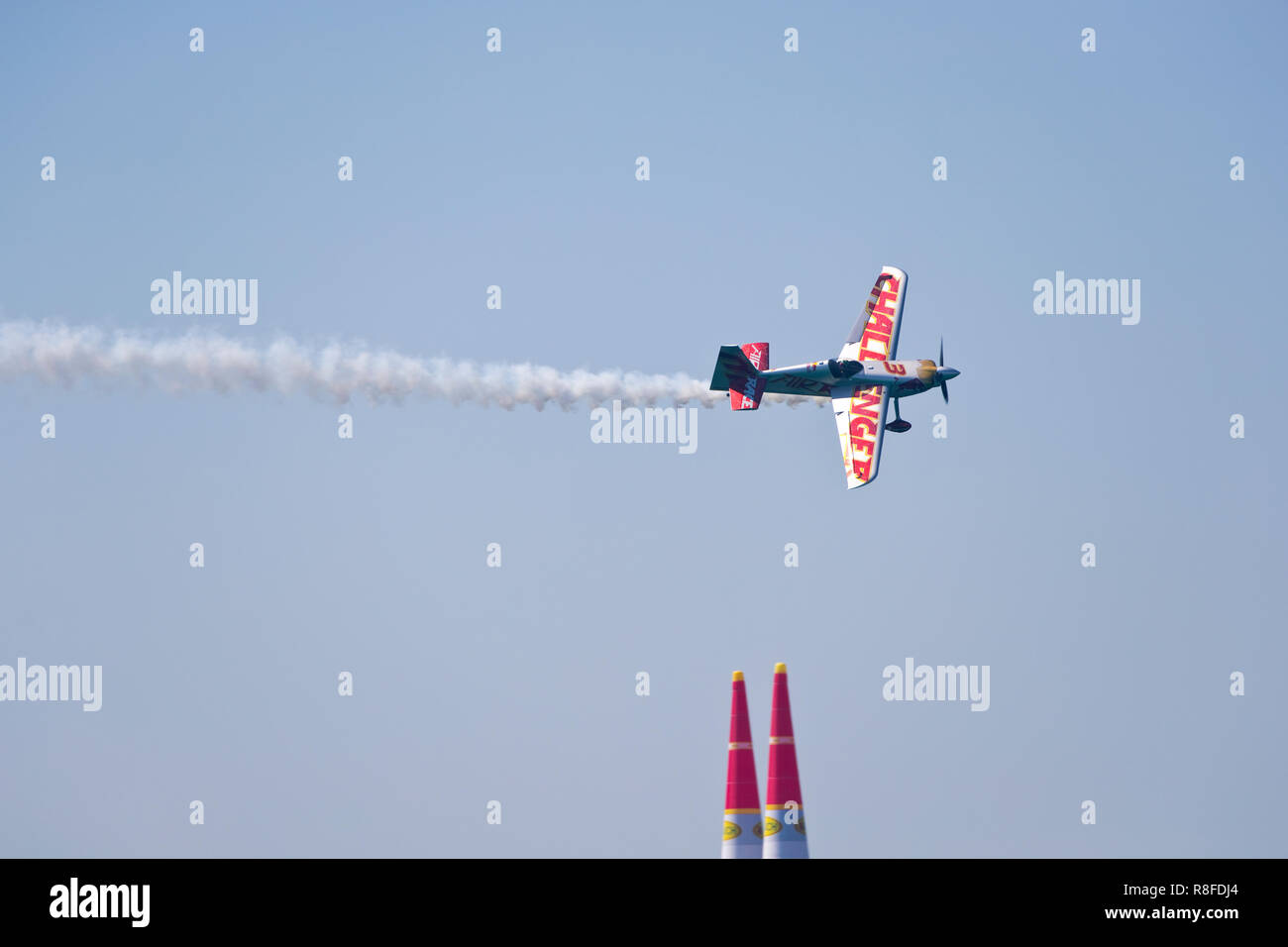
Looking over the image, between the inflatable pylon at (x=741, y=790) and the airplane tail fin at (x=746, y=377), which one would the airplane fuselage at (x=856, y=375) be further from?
the inflatable pylon at (x=741, y=790)

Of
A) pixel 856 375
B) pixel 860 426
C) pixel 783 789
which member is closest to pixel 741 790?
pixel 783 789

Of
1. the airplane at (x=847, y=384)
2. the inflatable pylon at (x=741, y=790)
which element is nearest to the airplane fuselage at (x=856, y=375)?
the airplane at (x=847, y=384)

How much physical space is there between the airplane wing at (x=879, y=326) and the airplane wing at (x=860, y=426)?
107 inches

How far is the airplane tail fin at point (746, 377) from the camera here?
62.7m

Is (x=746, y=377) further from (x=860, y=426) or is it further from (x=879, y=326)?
(x=879, y=326)

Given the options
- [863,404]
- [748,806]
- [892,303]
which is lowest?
[748,806]

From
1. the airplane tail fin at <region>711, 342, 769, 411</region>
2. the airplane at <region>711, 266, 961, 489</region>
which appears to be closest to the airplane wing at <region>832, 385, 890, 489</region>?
the airplane at <region>711, 266, 961, 489</region>

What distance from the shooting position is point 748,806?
48406mm

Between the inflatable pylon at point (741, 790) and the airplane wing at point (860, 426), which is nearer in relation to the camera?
the inflatable pylon at point (741, 790)
